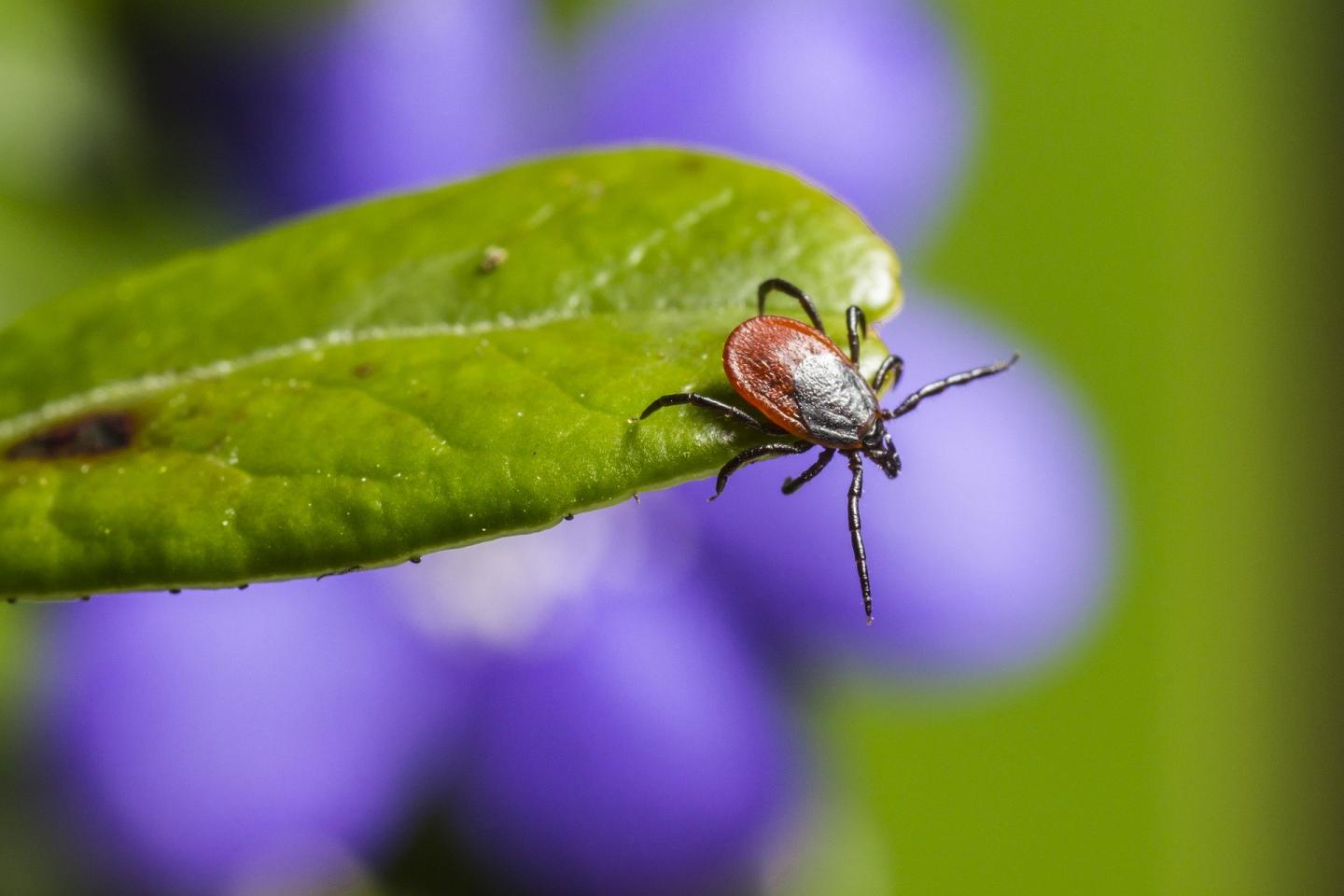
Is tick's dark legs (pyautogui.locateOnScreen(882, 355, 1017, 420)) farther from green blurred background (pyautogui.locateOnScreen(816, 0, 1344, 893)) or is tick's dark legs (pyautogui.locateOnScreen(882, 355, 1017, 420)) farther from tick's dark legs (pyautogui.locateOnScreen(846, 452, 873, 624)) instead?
green blurred background (pyautogui.locateOnScreen(816, 0, 1344, 893))

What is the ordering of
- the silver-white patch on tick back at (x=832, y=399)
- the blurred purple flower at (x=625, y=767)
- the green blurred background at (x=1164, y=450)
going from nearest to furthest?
1. the silver-white patch on tick back at (x=832, y=399)
2. the blurred purple flower at (x=625, y=767)
3. the green blurred background at (x=1164, y=450)

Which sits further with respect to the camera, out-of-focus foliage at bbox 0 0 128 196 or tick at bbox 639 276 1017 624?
out-of-focus foliage at bbox 0 0 128 196

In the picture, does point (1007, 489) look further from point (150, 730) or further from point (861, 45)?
point (150, 730)

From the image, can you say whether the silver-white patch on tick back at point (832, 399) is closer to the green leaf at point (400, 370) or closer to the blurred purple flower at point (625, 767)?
the green leaf at point (400, 370)

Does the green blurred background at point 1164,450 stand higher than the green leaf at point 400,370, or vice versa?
the green leaf at point 400,370

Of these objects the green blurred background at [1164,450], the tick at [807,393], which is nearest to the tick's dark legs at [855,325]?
the tick at [807,393]

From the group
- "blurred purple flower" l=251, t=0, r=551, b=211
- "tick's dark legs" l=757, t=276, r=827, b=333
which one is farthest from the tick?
"blurred purple flower" l=251, t=0, r=551, b=211

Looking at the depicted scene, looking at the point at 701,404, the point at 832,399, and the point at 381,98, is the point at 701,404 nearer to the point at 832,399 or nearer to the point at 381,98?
the point at 832,399
